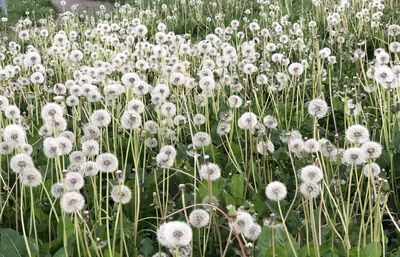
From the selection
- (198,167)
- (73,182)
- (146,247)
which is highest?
(73,182)

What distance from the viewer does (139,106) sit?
2.90 meters

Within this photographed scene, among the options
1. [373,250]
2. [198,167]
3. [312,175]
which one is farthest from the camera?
[198,167]

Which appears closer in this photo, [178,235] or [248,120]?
[178,235]

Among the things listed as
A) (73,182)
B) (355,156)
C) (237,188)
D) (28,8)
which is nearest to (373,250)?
(355,156)

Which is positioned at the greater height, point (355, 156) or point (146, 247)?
point (355, 156)

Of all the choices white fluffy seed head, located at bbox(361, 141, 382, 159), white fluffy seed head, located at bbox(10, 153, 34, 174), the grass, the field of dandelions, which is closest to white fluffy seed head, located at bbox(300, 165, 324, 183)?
the field of dandelions

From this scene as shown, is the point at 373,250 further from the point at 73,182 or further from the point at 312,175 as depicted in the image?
the point at 73,182

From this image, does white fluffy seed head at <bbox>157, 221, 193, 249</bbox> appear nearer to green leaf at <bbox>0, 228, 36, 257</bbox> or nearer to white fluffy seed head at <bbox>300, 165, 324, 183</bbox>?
white fluffy seed head at <bbox>300, 165, 324, 183</bbox>

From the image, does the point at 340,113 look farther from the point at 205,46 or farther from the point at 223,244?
the point at 223,244

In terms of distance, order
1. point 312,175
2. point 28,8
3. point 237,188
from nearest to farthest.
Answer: point 312,175 < point 237,188 < point 28,8

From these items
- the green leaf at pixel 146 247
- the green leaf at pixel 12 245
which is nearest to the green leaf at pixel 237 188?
the green leaf at pixel 146 247

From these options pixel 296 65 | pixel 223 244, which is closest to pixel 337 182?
pixel 223 244

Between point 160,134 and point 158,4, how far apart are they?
6.77 metres

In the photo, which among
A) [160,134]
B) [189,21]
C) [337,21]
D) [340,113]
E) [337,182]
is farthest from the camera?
[189,21]
